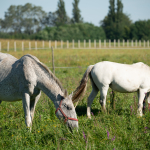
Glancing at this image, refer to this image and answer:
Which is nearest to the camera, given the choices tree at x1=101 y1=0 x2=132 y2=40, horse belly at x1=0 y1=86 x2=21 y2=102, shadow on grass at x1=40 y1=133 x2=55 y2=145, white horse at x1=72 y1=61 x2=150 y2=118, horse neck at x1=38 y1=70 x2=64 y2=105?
shadow on grass at x1=40 y1=133 x2=55 y2=145

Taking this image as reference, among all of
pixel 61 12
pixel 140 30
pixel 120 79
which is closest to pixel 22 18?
pixel 61 12

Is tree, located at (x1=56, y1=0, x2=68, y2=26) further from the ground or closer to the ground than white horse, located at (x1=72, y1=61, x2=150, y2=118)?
further from the ground

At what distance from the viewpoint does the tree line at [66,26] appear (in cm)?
4450

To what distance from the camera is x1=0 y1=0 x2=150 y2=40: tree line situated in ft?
146

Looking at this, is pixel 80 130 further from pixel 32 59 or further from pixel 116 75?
pixel 116 75

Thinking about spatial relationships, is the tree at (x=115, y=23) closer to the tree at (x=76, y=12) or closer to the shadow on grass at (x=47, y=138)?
the tree at (x=76, y=12)

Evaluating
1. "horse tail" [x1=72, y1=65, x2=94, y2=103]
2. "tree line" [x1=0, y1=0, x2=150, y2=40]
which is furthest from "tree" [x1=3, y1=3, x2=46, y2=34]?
"horse tail" [x1=72, y1=65, x2=94, y2=103]

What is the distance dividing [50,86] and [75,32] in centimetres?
4317

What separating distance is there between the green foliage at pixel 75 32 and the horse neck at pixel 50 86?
135ft

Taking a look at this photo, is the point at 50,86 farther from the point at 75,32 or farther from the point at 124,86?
the point at 75,32

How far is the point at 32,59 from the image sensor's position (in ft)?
12.2

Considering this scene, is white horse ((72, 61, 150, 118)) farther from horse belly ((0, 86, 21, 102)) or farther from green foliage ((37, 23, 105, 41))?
green foliage ((37, 23, 105, 41))

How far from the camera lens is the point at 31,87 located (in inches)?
137

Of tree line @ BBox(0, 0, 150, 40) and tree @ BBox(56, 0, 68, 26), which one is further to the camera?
tree @ BBox(56, 0, 68, 26)
